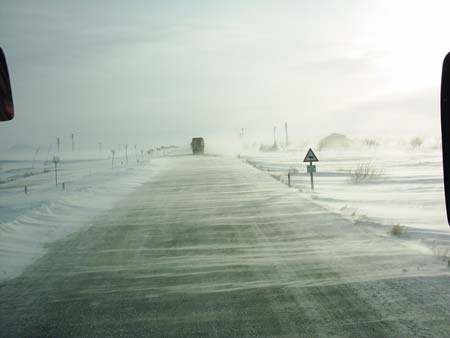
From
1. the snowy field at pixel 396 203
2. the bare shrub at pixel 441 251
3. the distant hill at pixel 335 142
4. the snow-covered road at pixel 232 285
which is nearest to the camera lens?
the snow-covered road at pixel 232 285

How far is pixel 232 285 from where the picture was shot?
655 cm

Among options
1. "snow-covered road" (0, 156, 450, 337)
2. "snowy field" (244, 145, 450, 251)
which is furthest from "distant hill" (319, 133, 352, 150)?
"snow-covered road" (0, 156, 450, 337)

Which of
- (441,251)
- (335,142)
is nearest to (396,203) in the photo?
(441,251)

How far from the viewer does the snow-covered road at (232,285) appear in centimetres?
502

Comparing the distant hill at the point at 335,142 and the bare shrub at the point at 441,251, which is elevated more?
the distant hill at the point at 335,142

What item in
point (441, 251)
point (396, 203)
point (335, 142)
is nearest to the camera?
point (441, 251)

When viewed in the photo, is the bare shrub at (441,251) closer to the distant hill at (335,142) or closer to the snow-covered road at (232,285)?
the snow-covered road at (232,285)

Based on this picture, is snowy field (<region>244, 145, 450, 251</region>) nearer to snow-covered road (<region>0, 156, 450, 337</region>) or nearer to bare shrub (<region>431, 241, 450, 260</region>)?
bare shrub (<region>431, 241, 450, 260</region>)

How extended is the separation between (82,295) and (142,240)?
3899 mm

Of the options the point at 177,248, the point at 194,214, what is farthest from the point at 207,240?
the point at 194,214

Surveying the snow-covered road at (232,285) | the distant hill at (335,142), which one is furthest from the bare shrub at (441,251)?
the distant hill at (335,142)

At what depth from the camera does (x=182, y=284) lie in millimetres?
6676

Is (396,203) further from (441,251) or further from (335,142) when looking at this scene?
(335,142)

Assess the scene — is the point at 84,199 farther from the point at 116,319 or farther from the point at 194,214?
the point at 116,319
